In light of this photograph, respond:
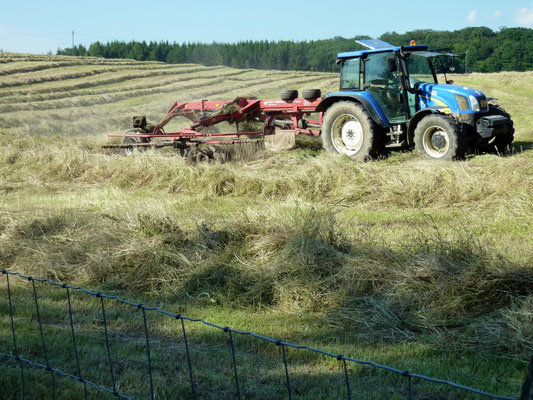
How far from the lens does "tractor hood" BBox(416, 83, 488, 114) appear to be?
1205 cm

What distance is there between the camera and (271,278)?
5.67m

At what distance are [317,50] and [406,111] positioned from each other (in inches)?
Result: 2055

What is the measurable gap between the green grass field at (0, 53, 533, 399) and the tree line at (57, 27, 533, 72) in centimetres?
2941

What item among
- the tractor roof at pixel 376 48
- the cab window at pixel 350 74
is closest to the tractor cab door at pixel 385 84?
the tractor roof at pixel 376 48

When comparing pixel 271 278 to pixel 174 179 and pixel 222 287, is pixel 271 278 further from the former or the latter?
pixel 174 179

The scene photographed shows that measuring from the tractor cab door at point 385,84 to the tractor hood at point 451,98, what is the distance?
1.42ft

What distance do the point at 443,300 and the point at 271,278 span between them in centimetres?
153

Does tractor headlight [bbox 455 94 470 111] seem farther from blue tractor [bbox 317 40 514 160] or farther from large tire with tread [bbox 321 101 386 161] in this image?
large tire with tread [bbox 321 101 386 161]

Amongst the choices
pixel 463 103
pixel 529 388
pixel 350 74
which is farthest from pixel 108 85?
pixel 529 388

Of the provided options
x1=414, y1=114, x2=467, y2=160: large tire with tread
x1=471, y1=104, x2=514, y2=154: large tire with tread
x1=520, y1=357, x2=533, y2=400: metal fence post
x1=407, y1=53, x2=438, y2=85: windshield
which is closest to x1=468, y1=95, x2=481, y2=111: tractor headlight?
x1=471, y1=104, x2=514, y2=154: large tire with tread

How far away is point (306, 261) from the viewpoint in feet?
18.8

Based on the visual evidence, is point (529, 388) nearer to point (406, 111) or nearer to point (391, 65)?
point (391, 65)

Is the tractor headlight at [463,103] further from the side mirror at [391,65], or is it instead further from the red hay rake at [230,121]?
the red hay rake at [230,121]

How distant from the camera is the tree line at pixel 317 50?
4928cm
